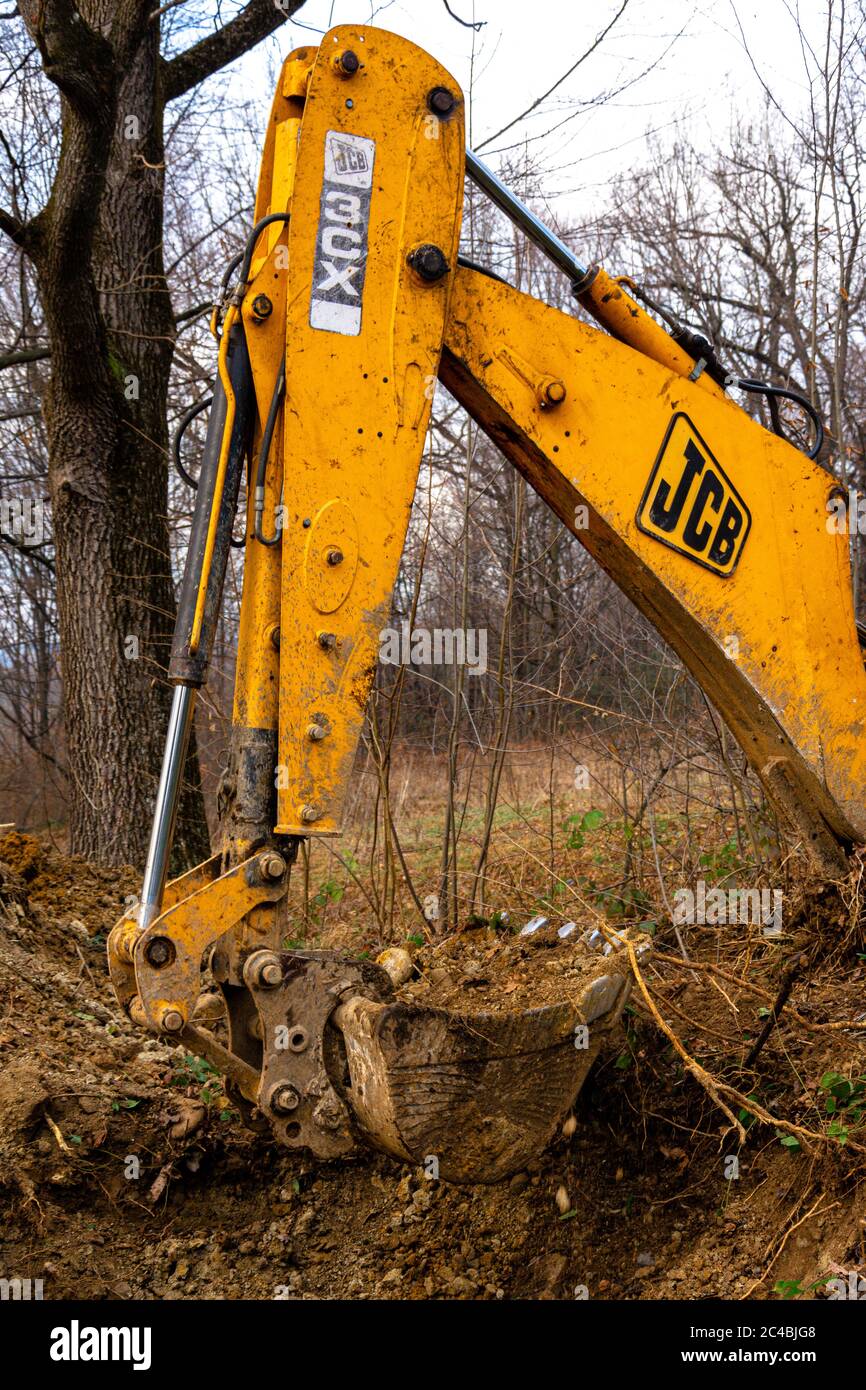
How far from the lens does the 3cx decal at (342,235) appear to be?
2.99 m

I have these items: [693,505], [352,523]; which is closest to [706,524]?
[693,505]

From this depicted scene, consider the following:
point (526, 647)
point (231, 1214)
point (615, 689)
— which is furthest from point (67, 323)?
point (231, 1214)

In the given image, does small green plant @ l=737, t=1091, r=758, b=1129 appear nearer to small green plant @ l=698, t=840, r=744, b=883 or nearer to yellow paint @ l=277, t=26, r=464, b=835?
yellow paint @ l=277, t=26, r=464, b=835

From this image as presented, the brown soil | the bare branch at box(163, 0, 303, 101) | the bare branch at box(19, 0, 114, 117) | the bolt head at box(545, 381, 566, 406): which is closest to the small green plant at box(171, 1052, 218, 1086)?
the brown soil

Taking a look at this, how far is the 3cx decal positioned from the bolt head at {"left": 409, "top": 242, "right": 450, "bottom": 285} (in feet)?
0.44

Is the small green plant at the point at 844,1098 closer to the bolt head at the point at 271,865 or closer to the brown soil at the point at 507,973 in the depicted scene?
the brown soil at the point at 507,973

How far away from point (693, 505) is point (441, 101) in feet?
4.21

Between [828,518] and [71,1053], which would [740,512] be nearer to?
[828,518]

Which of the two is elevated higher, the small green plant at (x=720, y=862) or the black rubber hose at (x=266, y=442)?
the black rubber hose at (x=266, y=442)

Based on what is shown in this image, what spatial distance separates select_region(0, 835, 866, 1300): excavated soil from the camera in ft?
10.4

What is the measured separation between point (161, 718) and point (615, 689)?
2731 millimetres

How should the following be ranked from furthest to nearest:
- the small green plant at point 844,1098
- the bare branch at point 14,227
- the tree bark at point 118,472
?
the tree bark at point 118,472 → the bare branch at point 14,227 → the small green plant at point 844,1098

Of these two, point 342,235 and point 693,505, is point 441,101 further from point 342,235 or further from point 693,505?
point 693,505

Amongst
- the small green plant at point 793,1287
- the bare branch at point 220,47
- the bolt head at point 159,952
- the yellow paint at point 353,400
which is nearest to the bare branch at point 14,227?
the bare branch at point 220,47
